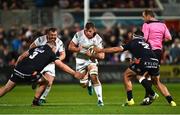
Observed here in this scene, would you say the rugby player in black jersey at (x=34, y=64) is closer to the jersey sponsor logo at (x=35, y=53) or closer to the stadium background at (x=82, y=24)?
the jersey sponsor logo at (x=35, y=53)

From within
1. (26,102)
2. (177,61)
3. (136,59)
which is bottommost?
(177,61)

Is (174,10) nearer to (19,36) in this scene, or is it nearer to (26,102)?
(19,36)

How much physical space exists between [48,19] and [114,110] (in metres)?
20.2

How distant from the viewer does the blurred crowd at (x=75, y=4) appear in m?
39.2

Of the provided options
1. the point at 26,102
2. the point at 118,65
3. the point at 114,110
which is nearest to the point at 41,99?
the point at 26,102

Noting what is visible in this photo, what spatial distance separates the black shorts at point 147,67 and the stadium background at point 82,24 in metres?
13.0

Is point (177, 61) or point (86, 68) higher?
point (86, 68)

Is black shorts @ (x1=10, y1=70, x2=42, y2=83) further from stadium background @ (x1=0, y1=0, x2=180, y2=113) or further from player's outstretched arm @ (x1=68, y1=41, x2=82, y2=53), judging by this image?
stadium background @ (x1=0, y1=0, x2=180, y2=113)

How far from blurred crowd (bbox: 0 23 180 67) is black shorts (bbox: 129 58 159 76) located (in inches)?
532

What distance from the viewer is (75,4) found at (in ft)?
128

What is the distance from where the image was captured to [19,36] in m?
35.7

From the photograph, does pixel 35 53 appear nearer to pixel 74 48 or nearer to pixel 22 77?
pixel 22 77

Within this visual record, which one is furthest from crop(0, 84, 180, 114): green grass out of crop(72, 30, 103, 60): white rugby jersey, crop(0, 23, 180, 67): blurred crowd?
crop(0, 23, 180, 67): blurred crowd

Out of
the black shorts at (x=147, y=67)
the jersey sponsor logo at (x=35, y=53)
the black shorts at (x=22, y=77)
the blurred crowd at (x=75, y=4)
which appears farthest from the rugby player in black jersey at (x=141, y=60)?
the blurred crowd at (x=75, y=4)
